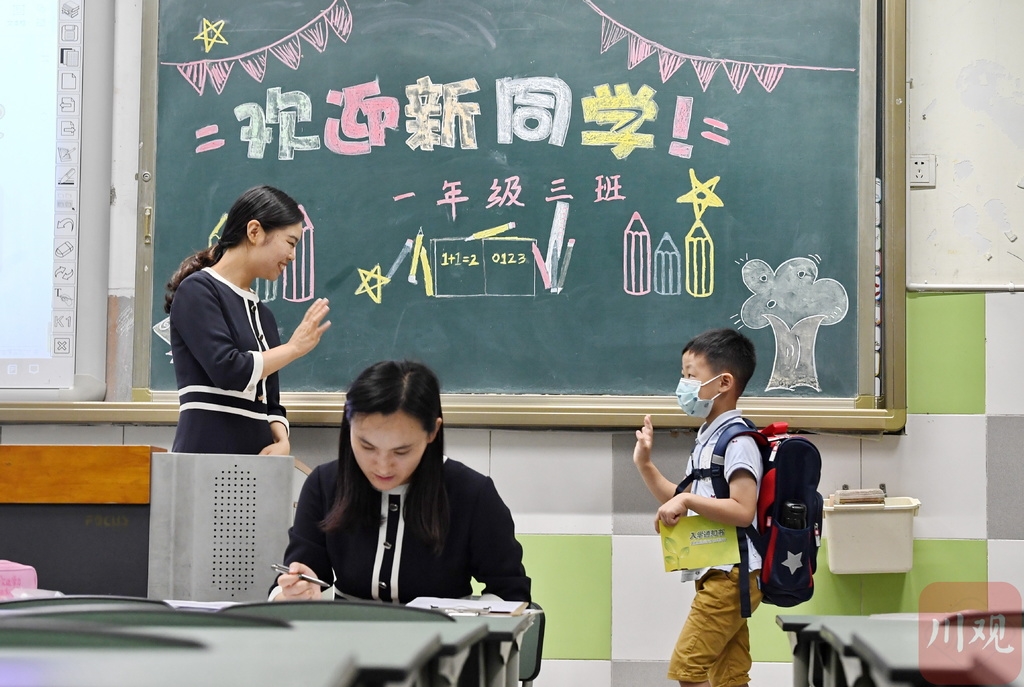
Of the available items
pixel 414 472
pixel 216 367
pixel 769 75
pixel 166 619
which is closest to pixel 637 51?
pixel 769 75

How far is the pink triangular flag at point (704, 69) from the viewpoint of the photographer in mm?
3434

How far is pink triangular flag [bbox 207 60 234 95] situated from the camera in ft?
11.6

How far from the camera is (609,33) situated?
136 inches

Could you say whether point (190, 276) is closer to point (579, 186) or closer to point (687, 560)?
point (579, 186)

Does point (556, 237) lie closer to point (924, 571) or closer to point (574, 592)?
point (574, 592)

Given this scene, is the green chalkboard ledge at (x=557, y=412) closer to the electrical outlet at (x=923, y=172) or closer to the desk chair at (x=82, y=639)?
the electrical outlet at (x=923, y=172)

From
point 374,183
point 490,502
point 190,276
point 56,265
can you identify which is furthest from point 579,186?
point 56,265

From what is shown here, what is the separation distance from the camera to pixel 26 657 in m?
0.87

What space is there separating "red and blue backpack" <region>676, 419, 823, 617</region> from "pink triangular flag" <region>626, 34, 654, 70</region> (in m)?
1.42

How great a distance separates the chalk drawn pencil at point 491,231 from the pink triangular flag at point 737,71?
2.93ft

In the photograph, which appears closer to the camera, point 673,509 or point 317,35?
point 673,509

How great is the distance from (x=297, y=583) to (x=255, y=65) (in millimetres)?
2156

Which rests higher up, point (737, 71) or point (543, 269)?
point (737, 71)

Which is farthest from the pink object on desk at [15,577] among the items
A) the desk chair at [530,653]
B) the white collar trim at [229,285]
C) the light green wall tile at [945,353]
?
the light green wall tile at [945,353]
